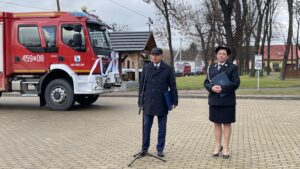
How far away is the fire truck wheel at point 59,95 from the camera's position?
17.1m

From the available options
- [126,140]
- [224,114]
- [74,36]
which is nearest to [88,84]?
[74,36]

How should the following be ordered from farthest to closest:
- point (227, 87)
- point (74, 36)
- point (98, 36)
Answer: point (98, 36)
point (74, 36)
point (227, 87)

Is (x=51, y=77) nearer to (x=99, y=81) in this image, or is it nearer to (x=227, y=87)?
(x=99, y=81)

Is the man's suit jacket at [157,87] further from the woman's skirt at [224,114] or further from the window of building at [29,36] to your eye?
the window of building at [29,36]

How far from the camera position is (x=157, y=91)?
27.7 feet

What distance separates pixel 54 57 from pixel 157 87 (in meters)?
9.13

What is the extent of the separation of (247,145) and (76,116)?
23.3 ft

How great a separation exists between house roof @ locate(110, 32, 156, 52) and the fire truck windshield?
10571 mm

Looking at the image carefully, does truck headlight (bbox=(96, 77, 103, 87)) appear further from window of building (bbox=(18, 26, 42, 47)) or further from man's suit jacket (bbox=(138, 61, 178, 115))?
man's suit jacket (bbox=(138, 61, 178, 115))

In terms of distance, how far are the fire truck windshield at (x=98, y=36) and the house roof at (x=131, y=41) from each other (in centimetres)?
1057

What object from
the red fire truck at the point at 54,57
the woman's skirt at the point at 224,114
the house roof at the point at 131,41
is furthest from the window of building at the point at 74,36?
the house roof at the point at 131,41

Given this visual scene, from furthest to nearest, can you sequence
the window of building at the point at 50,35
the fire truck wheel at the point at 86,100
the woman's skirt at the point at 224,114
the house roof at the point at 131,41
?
1. the house roof at the point at 131,41
2. the fire truck wheel at the point at 86,100
3. the window of building at the point at 50,35
4. the woman's skirt at the point at 224,114

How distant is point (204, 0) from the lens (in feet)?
186

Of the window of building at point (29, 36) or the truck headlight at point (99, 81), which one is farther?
the window of building at point (29, 36)
